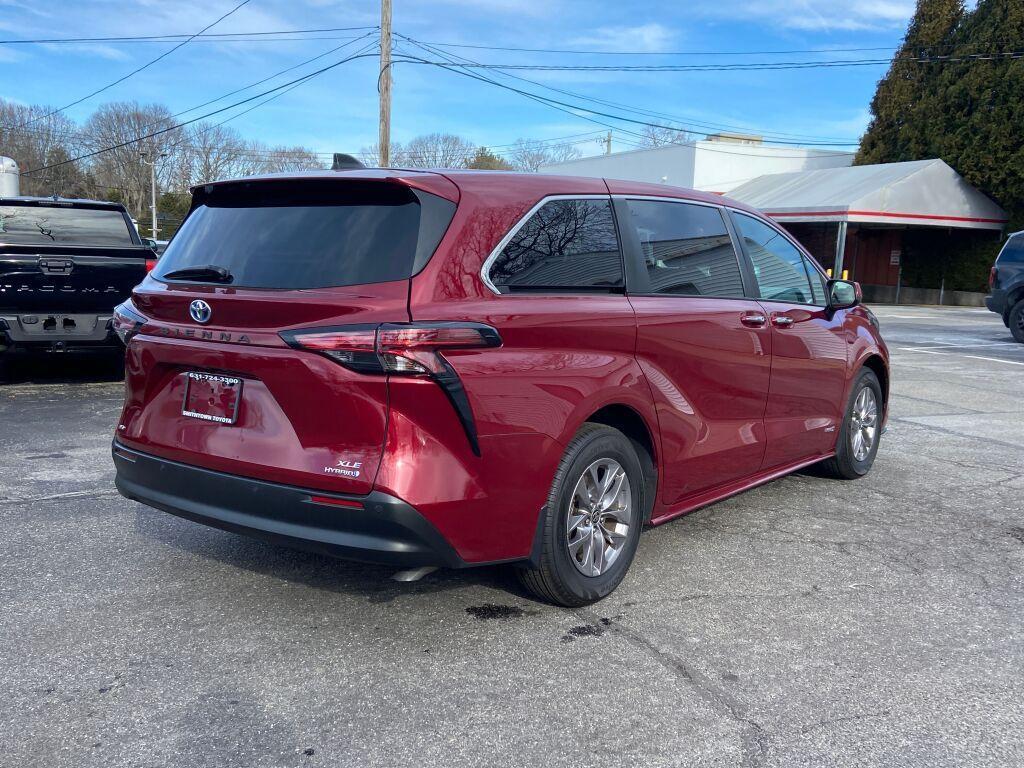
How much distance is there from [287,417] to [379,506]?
0.48 metres

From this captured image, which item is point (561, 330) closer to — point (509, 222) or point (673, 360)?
point (509, 222)

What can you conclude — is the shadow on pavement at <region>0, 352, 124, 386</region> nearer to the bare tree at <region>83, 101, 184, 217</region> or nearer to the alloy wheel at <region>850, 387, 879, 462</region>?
the alloy wheel at <region>850, 387, 879, 462</region>

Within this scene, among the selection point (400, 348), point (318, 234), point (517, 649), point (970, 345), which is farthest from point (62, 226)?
point (970, 345)

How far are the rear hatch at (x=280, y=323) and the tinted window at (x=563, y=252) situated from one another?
0.33 metres

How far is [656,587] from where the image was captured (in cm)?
406

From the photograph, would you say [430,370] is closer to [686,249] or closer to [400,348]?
[400,348]

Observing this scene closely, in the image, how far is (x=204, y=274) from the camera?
3596 mm

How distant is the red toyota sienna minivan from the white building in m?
33.0

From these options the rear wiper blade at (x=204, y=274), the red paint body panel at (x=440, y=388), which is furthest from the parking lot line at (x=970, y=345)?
the rear wiper blade at (x=204, y=274)

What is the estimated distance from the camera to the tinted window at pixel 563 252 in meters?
3.46

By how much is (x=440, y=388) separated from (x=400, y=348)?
0.19 meters

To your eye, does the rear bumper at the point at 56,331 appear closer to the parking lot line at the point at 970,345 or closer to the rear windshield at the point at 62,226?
the rear windshield at the point at 62,226

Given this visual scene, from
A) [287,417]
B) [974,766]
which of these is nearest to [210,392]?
[287,417]

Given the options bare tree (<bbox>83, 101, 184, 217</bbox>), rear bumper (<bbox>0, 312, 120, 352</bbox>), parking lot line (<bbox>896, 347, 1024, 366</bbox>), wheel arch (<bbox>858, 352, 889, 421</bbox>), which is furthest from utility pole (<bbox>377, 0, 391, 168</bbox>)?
bare tree (<bbox>83, 101, 184, 217</bbox>)
